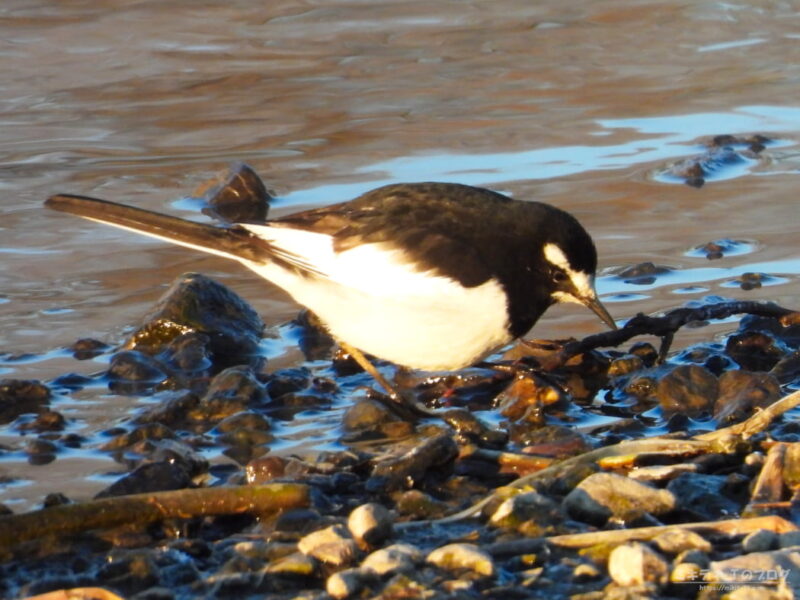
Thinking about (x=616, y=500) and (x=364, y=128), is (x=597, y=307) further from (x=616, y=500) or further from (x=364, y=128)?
(x=364, y=128)

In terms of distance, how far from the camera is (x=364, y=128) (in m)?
10.5

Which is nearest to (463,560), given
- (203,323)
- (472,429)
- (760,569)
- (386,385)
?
(760,569)

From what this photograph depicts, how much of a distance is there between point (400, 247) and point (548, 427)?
0.94m

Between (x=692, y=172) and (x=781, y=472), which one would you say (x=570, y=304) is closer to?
(x=692, y=172)

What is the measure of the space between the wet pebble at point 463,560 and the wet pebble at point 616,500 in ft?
1.73

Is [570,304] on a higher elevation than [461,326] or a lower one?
lower

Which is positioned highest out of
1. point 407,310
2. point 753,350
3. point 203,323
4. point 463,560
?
point 407,310

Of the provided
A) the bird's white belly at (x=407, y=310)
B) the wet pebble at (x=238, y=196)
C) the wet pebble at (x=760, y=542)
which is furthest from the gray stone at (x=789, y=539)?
the wet pebble at (x=238, y=196)

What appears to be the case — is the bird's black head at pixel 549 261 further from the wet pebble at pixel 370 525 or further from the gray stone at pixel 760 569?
the gray stone at pixel 760 569

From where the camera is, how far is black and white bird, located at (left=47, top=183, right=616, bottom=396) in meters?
5.84

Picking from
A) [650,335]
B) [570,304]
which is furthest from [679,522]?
[570,304]

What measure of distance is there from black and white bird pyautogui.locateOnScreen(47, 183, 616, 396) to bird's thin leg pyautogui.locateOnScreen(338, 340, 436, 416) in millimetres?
165

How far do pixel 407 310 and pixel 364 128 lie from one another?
4.80 metres

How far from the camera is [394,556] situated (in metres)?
4.27
